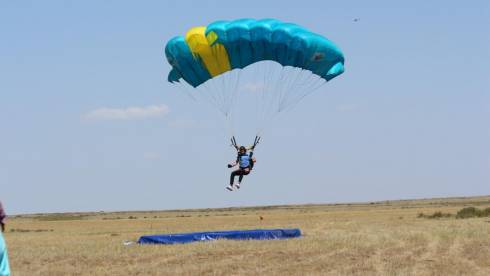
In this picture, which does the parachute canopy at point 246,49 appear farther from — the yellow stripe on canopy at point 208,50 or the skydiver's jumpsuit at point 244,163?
the skydiver's jumpsuit at point 244,163

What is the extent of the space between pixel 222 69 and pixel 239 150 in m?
2.49

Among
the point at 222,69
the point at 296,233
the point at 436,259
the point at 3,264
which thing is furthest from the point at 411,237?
the point at 3,264

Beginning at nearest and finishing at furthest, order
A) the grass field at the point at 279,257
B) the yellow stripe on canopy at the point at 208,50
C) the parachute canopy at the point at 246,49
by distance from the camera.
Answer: the grass field at the point at 279,257
the parachute canopy at the point at 246,49
the yellow stripe on canopy at the point at 208,50

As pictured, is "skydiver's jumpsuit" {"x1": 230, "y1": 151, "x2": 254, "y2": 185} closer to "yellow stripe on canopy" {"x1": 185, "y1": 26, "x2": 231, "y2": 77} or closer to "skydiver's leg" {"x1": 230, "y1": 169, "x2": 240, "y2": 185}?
"skydiver's leg" {"x1": 230, "y1": 169, "x2": 240, "y2": 185}

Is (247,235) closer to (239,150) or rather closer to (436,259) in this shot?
(239,150)

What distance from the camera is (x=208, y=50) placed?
2181 cm

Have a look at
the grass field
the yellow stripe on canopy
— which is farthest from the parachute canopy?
the grass field

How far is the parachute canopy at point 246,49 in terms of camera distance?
21.2 m

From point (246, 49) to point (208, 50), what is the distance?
107cm

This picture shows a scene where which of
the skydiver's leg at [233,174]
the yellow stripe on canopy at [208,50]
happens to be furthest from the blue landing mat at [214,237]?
the yellow stripe on canopy at [208,50]

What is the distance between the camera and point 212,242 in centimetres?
2384

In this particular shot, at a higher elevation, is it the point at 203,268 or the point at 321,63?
the point at 321,63

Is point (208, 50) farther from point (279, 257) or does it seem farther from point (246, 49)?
point (279, 257)

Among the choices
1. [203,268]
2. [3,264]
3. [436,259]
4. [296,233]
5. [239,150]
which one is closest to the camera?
[3,264]
